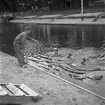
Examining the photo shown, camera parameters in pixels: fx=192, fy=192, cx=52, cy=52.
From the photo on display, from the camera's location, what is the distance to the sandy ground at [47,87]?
6.82 meters

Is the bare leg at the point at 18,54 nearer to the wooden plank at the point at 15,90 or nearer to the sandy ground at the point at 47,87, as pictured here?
the sandy ground at the point at 47,87

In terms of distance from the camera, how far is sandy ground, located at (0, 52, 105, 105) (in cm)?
682

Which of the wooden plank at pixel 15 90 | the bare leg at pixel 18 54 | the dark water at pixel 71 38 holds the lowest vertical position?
the dark water at pixel 71 38

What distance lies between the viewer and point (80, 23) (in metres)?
36.9

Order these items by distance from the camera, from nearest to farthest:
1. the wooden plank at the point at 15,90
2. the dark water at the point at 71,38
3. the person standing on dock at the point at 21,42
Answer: the wooden plank at the point at 15,90, the person standing on dock at the point at 21,42, the dark water at the point at 71,38

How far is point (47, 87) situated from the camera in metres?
7.96

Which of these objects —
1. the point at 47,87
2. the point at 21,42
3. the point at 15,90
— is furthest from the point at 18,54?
the point at 15,90

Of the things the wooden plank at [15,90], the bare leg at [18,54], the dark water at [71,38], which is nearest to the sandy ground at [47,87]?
the bare leg at [18,54]

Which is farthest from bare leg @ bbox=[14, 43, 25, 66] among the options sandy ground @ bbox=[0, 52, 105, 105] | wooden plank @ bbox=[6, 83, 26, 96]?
wooden plank @ bbox=[6, 83, 26, 96]

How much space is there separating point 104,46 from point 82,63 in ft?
21.2

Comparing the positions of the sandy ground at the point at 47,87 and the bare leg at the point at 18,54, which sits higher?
the bare leg at the point at 18,54

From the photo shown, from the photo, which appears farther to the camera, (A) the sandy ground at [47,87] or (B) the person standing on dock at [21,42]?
(B) the person standing on dock at [21,42]

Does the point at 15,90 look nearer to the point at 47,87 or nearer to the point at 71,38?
the point at 47,87

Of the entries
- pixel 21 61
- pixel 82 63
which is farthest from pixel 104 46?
pixel 21 61
